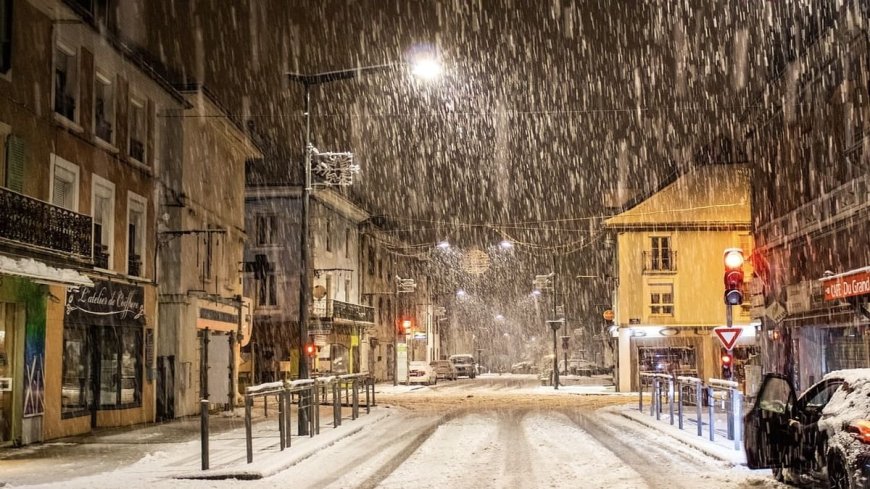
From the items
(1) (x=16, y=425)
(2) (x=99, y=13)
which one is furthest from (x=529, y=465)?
(2) (x=99, y=13)

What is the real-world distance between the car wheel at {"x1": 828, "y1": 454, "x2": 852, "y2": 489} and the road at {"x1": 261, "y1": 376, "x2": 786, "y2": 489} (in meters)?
1.91

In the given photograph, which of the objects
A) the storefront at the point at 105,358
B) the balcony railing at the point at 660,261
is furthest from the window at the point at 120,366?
the balcony railing at the point at 660,261

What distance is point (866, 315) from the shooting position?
67.3 feet

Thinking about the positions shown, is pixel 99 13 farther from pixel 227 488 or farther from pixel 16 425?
pixel 227 488

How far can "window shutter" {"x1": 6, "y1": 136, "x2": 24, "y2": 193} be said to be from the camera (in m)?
17.5

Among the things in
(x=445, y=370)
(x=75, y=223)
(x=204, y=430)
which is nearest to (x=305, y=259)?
(x=75, y=223)

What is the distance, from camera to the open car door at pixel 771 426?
1116 centimetres

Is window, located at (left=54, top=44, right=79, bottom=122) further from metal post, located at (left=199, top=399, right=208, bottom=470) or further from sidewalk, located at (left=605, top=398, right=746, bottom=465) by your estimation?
sidewalk, located at (left=605, top=398, right=746, bottom=465)

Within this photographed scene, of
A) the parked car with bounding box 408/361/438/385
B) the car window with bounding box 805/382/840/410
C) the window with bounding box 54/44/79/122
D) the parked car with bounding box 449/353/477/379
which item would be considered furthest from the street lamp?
the parked car with bounding box 449/353/477/379

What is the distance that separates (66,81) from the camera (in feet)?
67.3

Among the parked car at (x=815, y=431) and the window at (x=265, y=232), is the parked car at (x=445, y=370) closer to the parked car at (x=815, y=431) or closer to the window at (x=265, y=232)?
the window at (x=265, y=232)

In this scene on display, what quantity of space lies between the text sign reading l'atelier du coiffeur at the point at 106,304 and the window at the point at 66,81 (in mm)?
3853

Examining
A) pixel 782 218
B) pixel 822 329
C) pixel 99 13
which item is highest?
pixel 99 13

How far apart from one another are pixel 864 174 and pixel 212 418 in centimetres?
1719
